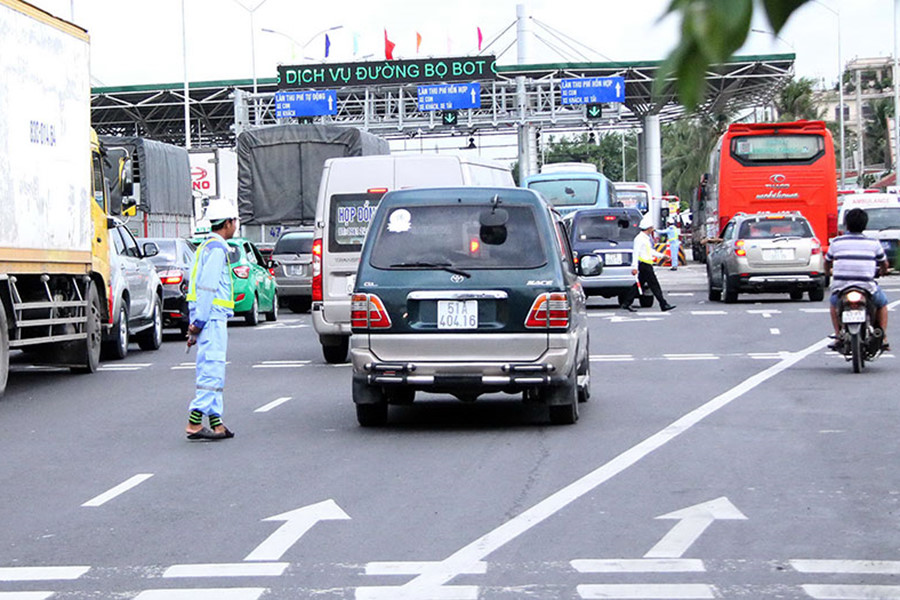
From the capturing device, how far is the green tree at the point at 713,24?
2.61 meters

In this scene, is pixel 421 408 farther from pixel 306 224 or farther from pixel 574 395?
pixel 306 224

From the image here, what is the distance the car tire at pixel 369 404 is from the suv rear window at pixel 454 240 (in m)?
0.95

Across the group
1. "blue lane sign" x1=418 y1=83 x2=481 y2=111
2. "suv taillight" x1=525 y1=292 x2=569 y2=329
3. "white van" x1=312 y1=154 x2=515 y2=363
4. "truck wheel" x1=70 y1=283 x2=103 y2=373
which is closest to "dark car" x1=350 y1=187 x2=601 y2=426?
"suv taillight" x1=525 y1=292 x2=569 y2=329

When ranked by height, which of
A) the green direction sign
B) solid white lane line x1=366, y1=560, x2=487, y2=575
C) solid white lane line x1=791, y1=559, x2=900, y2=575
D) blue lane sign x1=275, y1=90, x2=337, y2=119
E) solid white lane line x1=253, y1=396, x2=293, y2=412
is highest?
the green direction sign

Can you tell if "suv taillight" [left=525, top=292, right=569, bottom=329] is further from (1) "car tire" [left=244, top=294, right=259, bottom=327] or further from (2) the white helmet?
(1) "car tire" [left=244, top=294, right=259, bottom=327]

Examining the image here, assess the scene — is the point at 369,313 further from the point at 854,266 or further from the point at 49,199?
the point at 49,199

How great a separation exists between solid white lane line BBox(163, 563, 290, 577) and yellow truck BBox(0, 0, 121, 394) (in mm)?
8982

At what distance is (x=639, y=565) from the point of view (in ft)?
23.2

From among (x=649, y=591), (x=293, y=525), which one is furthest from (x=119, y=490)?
(x=649, y=591)

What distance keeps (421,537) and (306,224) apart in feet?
83.8

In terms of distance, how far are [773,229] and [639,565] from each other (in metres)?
24.8

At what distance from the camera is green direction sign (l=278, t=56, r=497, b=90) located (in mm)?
64750

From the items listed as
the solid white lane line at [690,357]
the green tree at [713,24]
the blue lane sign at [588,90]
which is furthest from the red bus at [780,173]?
the green tree at [713,24]

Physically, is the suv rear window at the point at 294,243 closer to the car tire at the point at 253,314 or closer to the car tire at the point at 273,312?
the car tire at the point at 273,312
